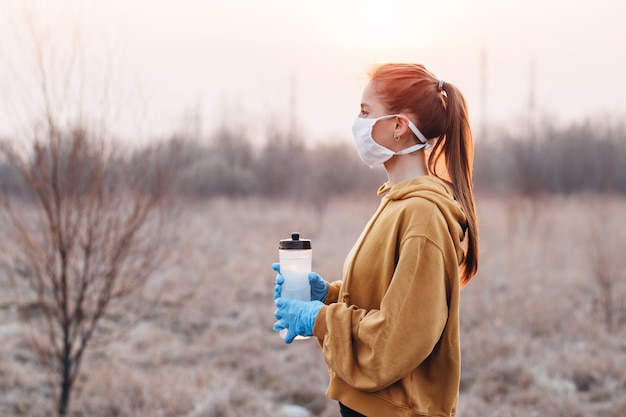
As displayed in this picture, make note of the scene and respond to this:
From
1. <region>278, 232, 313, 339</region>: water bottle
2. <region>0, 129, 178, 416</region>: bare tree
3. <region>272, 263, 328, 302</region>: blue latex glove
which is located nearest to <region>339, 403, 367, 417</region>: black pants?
<region>278, 232, 313, 339</region>: water bottle

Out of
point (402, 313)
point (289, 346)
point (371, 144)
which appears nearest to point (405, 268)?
point (402, 313)

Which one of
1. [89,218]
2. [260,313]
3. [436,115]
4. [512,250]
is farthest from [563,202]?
[436,115]

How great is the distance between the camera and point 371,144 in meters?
2.08

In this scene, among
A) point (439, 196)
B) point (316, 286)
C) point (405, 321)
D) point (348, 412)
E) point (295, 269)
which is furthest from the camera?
point (316, 286)

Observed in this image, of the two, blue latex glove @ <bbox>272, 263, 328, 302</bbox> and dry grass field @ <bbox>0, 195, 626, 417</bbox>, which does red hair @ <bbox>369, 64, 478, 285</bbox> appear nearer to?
blue latex glove @ <bbox>272, 263, 328, 302</bbox>

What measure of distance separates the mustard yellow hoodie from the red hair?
115 mm

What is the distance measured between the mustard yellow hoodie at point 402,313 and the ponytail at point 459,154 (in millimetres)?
85

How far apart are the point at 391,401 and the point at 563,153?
20891 millimetres

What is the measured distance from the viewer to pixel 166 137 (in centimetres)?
575

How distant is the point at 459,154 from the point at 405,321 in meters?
0.67

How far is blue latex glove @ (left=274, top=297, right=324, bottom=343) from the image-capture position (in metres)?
1.91

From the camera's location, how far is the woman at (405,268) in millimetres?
1747

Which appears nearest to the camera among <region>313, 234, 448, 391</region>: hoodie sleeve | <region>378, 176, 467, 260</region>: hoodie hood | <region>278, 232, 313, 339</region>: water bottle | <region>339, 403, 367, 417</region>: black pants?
<region>313, 234, 448, 391</region>: hoodie sleeve

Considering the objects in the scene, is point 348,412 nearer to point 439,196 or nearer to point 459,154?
point 439,196
